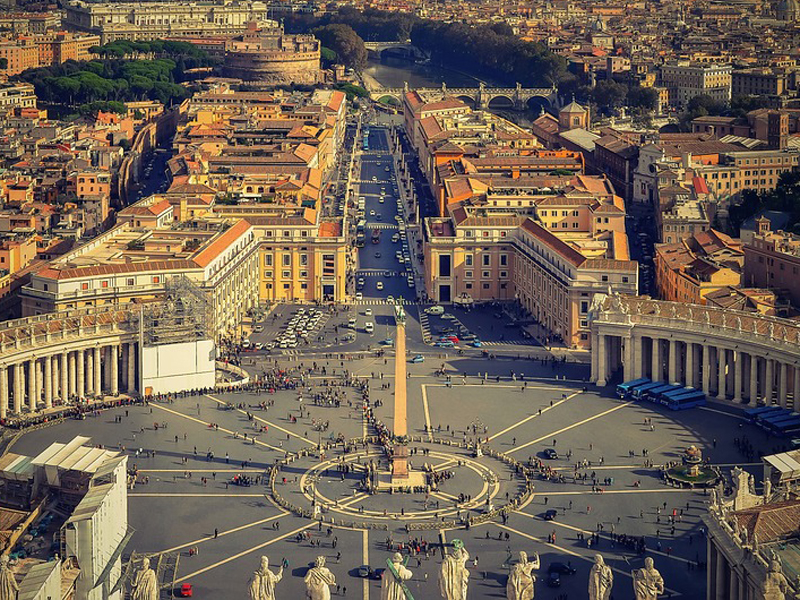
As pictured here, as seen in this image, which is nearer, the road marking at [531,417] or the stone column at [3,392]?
the road marking at [531,417]

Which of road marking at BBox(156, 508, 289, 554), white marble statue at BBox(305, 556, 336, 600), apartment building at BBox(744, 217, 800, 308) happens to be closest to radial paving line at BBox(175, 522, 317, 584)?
road marking at BBox(156, 508, 289, 554)

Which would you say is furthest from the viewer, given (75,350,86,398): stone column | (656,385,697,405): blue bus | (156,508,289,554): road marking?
(75,350,86,398): stone column

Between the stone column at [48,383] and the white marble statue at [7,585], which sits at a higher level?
the stone column at [48,383]

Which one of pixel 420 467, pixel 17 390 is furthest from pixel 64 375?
pixel 420 467

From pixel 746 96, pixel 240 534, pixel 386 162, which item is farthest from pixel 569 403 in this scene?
pixel 746 96

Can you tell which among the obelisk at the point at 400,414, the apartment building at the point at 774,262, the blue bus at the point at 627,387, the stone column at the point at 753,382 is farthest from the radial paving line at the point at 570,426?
the apartment building at the point at 774,262

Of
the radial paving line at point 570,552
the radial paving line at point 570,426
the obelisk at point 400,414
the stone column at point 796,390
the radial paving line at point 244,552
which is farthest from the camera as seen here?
the stone column at point 796,390

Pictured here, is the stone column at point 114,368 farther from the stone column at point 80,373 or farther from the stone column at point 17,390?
the stone column at point 17,390

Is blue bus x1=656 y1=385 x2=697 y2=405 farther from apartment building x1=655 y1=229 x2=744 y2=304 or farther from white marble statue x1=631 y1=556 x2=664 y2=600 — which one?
white marble statue x1=631 y1=556 x2=664 y2=600
